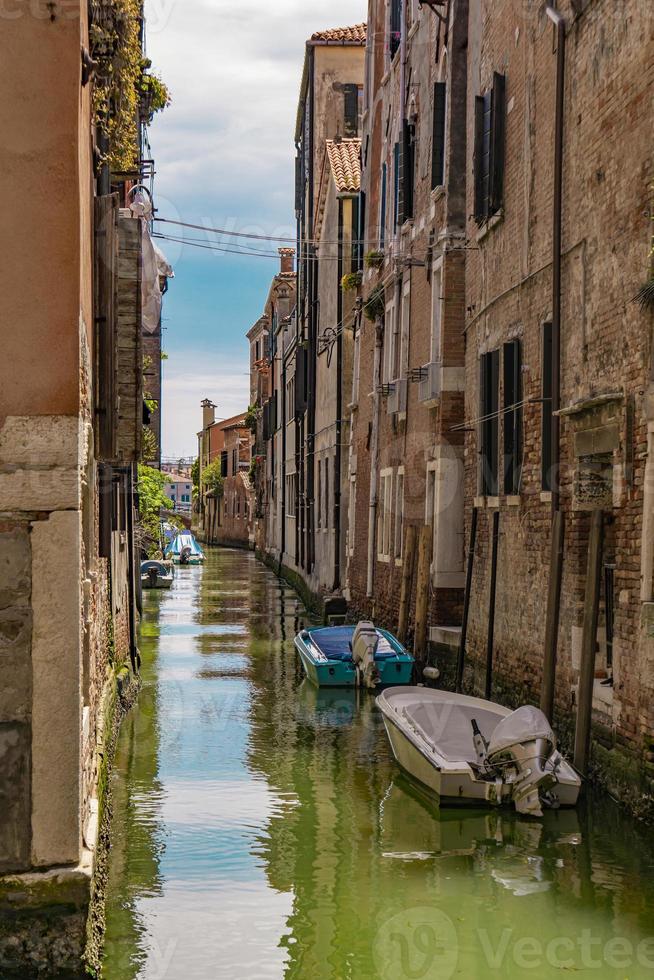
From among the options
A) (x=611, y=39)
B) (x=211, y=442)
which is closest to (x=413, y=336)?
(x=611, y=39)

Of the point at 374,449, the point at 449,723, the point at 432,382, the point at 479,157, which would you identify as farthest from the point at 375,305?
the point at 449,723

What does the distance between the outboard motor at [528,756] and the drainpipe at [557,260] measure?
2138 millimetres

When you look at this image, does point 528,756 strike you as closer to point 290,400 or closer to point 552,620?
point 552,620

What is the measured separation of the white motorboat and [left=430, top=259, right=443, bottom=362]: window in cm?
574

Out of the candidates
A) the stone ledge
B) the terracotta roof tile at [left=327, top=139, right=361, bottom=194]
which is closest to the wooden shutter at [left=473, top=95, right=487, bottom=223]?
the stone ledge

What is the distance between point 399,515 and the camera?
18.0 meters

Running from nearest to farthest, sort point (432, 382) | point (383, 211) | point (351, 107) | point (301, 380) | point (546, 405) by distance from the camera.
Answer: point (546, 405) → point (432, 382) → point (383, 211) → point (351, 107) → point (301, 380)

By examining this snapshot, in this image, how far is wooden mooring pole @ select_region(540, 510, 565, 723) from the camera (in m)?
10.2

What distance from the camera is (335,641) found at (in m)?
17.8

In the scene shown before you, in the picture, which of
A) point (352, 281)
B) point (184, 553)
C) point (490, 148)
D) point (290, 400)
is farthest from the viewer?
point (184, 553)

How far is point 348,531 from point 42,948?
58.5 ft

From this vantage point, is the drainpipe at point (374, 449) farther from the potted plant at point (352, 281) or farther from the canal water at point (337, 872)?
the canal water at point (337, 872)

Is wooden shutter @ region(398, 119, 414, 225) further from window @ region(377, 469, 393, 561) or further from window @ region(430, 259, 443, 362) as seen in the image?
window @ region(377, 469, 393, 561)

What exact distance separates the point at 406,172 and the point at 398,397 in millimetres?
3059
